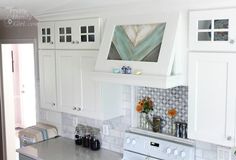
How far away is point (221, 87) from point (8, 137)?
12.2 feet

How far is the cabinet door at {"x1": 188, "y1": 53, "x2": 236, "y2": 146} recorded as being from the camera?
92.4 inches

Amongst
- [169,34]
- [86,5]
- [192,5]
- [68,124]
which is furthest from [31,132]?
[192,5]

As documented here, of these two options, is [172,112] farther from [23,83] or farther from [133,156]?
[23,83]

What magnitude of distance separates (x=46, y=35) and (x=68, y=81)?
2.14 ft

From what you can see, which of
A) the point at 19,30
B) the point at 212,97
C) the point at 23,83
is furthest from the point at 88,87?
the point at 23,83

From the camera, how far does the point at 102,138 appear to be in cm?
365

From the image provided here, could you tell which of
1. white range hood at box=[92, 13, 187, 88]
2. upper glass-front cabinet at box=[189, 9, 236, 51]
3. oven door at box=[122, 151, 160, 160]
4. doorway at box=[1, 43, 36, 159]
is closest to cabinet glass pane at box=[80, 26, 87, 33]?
white range hood at box=[92, 13, 187, 88]

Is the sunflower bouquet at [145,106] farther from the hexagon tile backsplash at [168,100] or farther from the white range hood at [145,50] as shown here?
the white range hood at [145,50]

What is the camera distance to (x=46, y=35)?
12.4 ft

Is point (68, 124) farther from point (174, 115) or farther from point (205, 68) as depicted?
point (205, 68)

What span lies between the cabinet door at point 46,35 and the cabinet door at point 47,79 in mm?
70

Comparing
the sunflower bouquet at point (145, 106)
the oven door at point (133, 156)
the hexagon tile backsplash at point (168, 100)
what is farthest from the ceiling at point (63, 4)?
the oven door at point (133, 156)

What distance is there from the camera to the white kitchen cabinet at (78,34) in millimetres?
3221

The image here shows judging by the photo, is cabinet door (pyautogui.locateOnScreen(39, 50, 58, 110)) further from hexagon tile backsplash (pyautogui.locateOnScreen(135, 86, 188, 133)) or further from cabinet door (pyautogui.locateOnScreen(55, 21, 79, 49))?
hexagon tile backsplash (pyautogui.locateOnScreen(135, 86, 188, 133))
